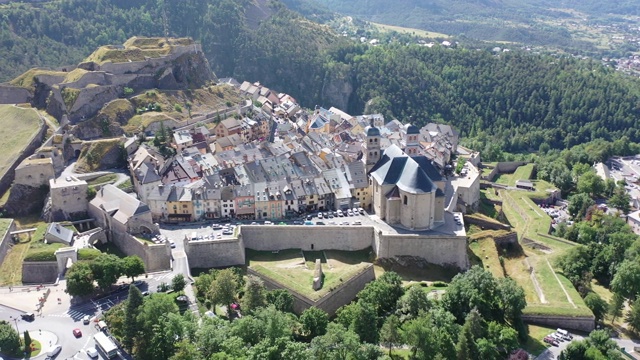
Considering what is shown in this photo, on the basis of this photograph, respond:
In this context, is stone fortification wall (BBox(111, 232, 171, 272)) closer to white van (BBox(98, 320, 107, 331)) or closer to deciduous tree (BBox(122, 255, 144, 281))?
deciduous tree (BBox(122, 255, 144, 281))

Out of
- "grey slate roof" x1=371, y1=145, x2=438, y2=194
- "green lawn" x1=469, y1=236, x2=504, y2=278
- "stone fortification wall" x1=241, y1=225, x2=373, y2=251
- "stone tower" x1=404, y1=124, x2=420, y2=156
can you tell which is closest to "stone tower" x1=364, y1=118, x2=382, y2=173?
"grey slate roof" x1=371, y1=145, x2=438, y2=194

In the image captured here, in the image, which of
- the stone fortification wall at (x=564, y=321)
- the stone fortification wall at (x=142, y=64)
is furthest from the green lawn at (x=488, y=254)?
the stone fortification wall at (x=142, y=64)

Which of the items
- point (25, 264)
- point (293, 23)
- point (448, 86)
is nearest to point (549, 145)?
point (448, 86)

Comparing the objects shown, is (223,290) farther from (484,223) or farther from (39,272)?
(484,223)

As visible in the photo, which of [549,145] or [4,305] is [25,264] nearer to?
[4,305]

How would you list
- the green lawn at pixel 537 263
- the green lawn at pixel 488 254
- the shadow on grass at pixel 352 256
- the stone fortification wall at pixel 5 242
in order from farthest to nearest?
the green lawn at pixel 488 254
the shadow on grass at pixel 352 256
the stone fortification wall at pixel 5 242
the green lawn at pixel 537 263

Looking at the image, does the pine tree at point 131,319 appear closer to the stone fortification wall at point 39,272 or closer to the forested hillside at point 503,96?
the stone fortification wall at point 39,272

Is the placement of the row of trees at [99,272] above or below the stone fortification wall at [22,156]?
below
